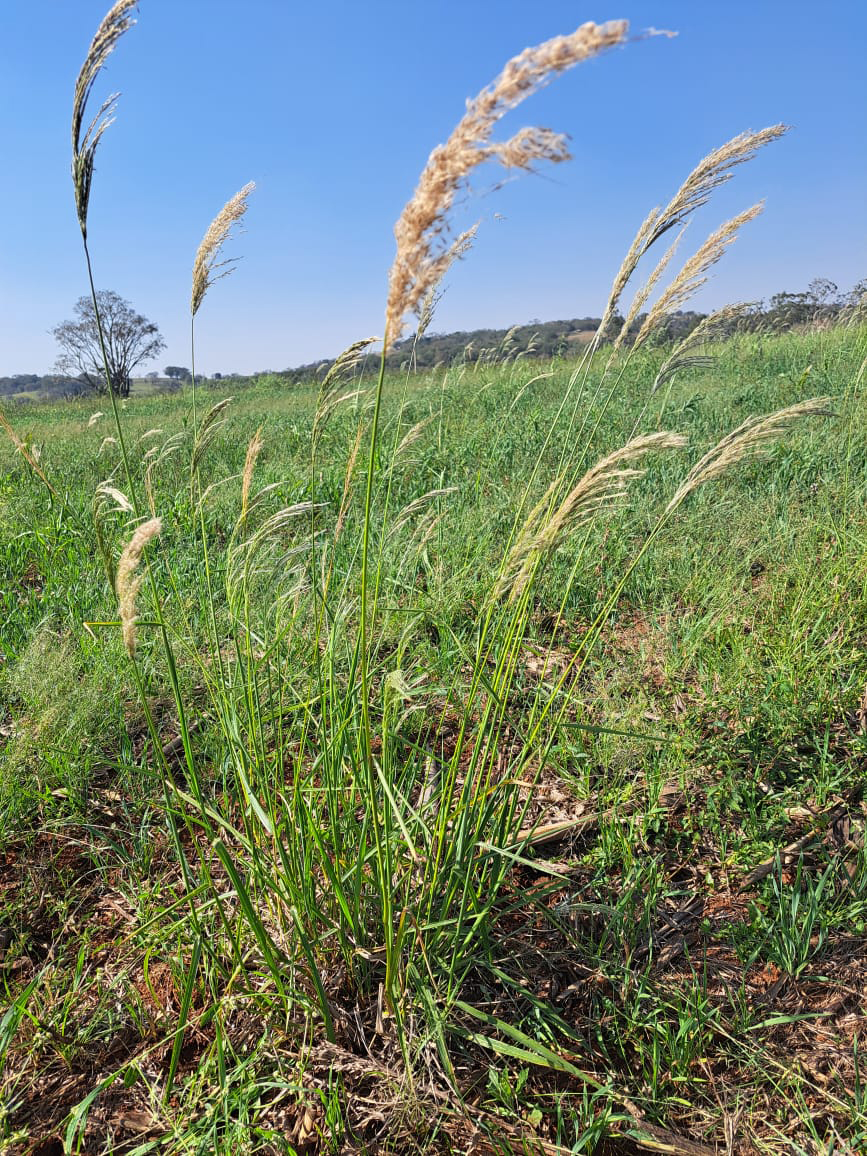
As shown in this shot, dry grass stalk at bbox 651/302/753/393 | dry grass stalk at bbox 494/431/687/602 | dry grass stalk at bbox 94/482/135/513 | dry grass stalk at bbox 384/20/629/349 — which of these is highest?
dry grass stalk at bbox 384/20/629/349

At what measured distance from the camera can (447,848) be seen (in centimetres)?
150

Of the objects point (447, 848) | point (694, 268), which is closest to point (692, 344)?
point (694, 268)

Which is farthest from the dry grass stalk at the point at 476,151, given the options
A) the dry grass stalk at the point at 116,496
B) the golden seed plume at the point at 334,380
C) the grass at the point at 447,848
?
the dry grass stalk at the point at 116,496

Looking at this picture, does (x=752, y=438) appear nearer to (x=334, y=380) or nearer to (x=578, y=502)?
(x=578, y=502)

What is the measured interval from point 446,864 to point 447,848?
58mm

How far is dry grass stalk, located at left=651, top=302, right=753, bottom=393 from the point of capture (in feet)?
5.46

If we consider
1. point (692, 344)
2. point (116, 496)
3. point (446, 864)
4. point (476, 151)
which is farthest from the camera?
point (692, 344)

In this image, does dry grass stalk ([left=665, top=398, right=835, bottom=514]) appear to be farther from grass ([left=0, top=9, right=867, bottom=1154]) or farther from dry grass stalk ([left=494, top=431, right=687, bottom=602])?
dry grass stalk ([left=494, top=431, right=687, bottom=602])

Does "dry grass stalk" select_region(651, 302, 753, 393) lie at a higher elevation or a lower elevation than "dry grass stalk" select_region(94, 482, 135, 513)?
higher

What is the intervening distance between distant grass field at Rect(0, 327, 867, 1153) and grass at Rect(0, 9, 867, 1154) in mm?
12

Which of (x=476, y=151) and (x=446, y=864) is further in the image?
(x=446, y=864)

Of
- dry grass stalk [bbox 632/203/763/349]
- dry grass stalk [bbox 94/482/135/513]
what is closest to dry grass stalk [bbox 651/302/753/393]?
dry grass stalk [bbox 632/203/763/349]

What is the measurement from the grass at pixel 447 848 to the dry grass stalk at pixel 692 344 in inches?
6.0

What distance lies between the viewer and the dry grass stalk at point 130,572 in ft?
3.14
